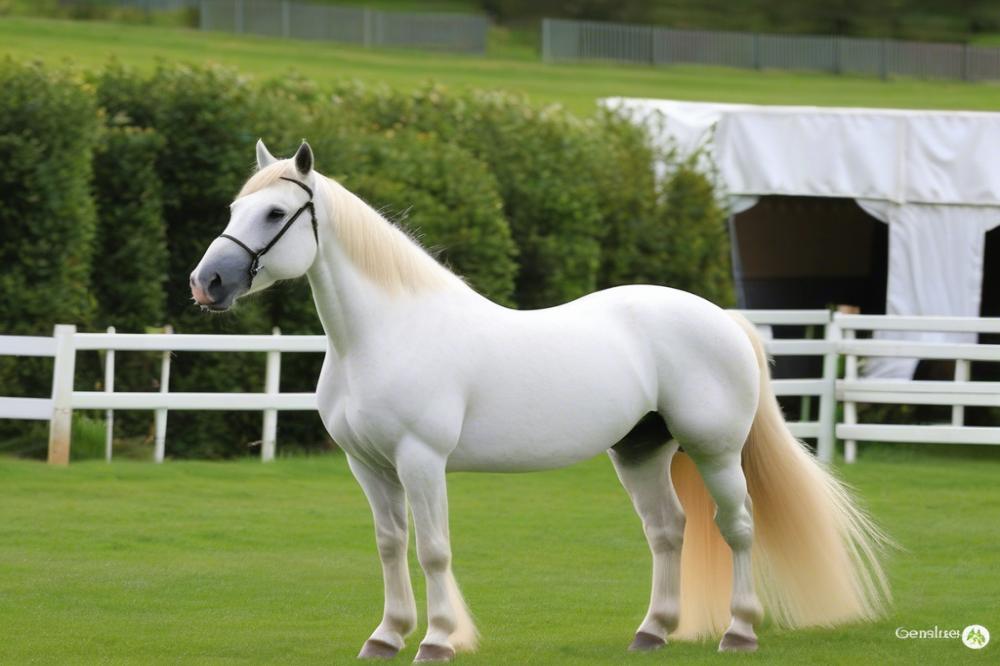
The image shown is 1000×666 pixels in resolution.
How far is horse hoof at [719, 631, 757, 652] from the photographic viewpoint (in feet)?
19.6

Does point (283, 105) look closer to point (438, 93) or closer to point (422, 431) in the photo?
point (438, 93)

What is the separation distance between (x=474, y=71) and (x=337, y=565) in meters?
27.2

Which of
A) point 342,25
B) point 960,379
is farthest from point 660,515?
point 342,25

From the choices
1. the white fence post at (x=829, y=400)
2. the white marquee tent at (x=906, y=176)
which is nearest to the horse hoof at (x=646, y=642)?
the white fence post at (x=829, y=400)

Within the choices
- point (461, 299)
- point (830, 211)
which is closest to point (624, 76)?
point (830, 211)

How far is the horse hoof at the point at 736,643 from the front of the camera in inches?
235

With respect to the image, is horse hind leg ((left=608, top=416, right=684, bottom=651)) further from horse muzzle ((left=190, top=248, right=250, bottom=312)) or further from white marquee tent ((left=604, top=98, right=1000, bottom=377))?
white marquee tent ((left=604, top=98, right=1000, bottom=377))

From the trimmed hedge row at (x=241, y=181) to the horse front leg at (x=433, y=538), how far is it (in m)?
6.28

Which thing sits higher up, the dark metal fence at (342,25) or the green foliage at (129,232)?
the dark metal fence at (342,25)

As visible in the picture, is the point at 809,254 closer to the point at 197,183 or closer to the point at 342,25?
the point at 197,183

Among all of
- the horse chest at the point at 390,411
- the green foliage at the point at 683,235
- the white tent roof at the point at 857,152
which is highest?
the white tent roof at the point at 857,152

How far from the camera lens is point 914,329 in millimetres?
11961

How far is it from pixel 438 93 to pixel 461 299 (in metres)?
9.75

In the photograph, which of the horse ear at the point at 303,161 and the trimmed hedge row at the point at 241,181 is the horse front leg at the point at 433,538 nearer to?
the horse ear at the point at 303,161
